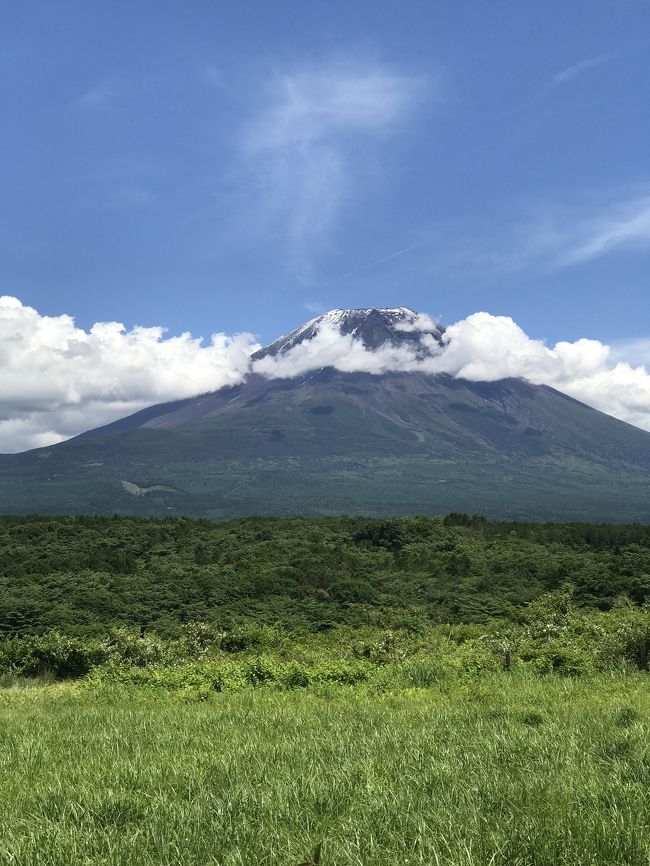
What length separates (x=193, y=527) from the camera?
60875 millimetres

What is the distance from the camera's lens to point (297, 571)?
43.1 m

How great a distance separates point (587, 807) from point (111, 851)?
2.87 meters

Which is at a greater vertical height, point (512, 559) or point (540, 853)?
point (540, 853)

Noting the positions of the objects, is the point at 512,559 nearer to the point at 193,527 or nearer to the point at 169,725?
the point at 193,527

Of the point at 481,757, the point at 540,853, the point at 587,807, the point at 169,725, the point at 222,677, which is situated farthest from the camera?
the point at 222,677

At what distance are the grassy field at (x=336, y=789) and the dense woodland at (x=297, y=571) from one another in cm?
2386

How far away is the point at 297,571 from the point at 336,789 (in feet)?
128

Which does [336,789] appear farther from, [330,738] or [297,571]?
[297,571]

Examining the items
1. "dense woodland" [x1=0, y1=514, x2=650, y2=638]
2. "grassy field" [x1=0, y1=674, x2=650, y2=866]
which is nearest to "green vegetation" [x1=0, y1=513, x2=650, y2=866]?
"grassy field" [x1=0, y1=674, x2=650, y2=866]

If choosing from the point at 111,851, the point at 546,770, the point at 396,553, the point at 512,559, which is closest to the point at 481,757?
the point at 546,770

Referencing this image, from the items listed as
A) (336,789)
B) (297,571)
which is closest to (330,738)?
(336,789)

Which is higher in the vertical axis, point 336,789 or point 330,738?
point 336,789

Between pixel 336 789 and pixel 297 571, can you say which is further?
pixel 297 571

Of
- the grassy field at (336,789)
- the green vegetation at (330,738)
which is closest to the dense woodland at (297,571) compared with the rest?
the green vegetation at (330,738)
